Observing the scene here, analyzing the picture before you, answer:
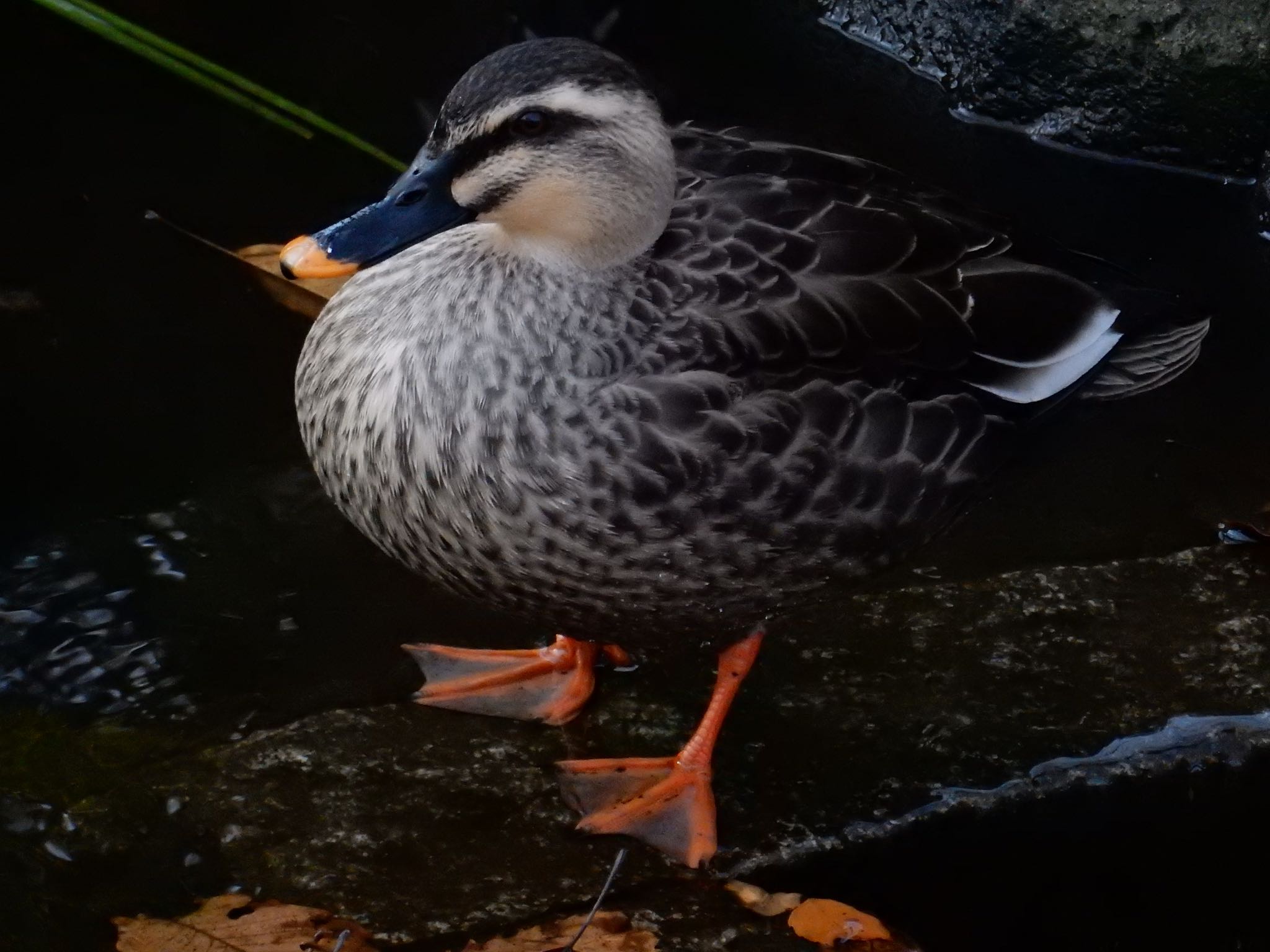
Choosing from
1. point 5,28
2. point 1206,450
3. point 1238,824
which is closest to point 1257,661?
point 1238,824

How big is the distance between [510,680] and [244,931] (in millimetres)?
826

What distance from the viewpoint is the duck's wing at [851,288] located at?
271cm

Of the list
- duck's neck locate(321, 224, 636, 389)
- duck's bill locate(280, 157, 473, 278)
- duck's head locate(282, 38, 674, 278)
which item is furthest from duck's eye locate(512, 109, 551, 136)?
duck's neck locate(321, 224, 636, 389)

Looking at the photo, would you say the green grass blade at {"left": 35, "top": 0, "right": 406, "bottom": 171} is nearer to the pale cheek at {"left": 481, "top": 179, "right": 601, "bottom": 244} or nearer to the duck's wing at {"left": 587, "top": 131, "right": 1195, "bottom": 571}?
the duck's wing at {"left": 587, "top": 131, "right": 1195, "bottom": 571}

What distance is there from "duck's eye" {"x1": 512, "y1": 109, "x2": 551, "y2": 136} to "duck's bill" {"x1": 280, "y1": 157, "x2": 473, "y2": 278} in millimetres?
136

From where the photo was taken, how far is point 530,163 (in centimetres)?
258

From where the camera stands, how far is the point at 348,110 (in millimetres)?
4719

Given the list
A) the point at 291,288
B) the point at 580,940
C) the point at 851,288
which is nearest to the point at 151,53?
the point at 291,288

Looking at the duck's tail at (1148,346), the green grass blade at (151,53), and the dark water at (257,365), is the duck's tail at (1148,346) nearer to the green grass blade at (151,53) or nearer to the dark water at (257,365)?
the dark water at (257,365)

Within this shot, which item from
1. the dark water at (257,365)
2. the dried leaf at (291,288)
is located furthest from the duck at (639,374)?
the dried leaf at (291,288)

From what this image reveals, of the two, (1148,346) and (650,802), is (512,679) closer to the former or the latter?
(650,802)

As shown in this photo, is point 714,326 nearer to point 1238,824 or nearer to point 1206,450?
point 1238,824

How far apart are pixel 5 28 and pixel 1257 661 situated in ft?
13.3

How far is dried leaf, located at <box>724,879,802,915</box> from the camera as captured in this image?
2674 mm
